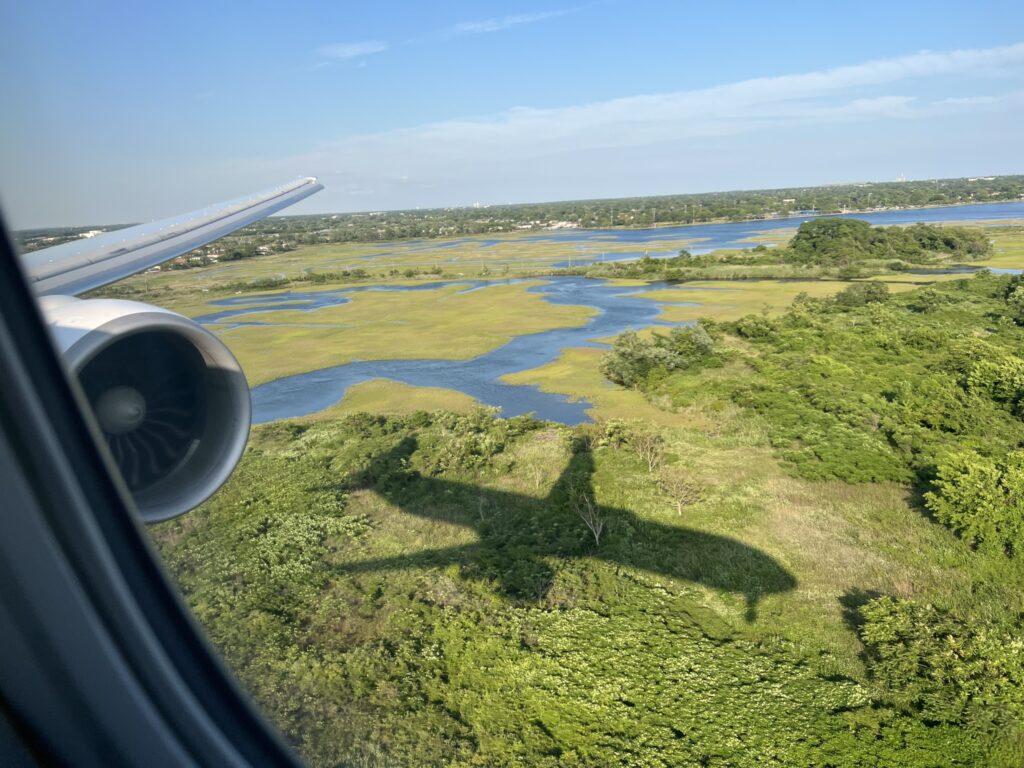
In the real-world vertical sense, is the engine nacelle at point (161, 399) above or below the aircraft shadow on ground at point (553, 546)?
above

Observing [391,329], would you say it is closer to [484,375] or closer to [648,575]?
[484,375]

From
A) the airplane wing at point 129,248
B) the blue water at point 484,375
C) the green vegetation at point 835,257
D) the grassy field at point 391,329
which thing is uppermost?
the airplane wing at point 129,248

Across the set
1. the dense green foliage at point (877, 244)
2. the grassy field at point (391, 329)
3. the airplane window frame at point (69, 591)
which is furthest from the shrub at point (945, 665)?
the dense green foliage at point (877, 244)

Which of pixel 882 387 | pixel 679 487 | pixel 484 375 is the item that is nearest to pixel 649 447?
pixel 679 487

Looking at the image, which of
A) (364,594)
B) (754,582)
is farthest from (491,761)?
(754,582)

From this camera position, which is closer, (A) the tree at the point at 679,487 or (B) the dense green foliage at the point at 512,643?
(B) the dense green foliage at the point at 512,643

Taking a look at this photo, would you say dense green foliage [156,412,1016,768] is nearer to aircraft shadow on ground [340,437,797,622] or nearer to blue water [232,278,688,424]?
aircraft shadow on ground [340,437,797,622]

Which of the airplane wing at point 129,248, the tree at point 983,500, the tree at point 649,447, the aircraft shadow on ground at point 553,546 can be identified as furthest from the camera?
the tree at point 649,447

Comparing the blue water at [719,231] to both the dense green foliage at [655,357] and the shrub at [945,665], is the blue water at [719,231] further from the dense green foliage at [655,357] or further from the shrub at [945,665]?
the shrub at [945,665]

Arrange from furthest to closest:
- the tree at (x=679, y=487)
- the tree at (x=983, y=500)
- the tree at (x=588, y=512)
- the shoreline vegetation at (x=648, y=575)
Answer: the tree at (x=679, y=487)
the tree at (x=588, y=512)
the tree at (x=983, y=500)
the shoreline vegetation at (x=648, y=575)
